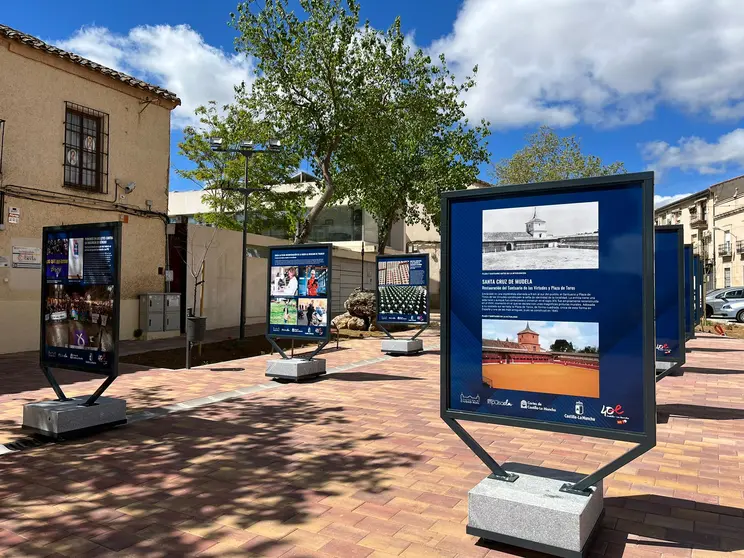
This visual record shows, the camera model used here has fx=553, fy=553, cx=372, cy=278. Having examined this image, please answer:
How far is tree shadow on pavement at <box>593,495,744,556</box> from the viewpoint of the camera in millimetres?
3105

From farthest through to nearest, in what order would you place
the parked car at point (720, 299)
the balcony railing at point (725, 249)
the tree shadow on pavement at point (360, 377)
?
1. the balcony railing at point (725, 249)
2. the parked car at point (720, 299)
3. the tree shadow on pavement at point (360, 377)

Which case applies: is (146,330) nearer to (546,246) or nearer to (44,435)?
(44,435)

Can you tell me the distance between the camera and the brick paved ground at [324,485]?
3.15m

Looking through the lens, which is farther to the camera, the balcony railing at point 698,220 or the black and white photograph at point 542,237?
the balcony railing at point 698,220

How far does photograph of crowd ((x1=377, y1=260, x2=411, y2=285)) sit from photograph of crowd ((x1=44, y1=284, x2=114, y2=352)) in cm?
789

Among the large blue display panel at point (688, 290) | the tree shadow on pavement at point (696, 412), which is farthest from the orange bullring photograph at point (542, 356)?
the large blue display panel at point (688, 290)

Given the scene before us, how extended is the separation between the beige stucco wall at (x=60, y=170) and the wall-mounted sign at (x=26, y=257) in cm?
11

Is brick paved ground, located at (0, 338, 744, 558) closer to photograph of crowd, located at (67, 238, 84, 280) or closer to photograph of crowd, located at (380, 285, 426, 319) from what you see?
photograph of crowd, located at (67, 238, 84, 280)

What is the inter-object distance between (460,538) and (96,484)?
8.80 ft

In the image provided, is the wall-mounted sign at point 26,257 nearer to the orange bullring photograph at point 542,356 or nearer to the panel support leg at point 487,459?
the panel support leg at point 487,459

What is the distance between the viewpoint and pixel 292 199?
26109 millimetres

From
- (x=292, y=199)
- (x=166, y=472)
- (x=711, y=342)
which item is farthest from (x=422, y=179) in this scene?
(x=166, y=472)

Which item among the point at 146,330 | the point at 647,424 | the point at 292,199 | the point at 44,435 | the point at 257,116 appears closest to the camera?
the point at 647,424

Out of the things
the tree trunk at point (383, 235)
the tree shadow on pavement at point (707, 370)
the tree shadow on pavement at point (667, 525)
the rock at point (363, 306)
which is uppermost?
A: the tree trunk at point (383, 235)
